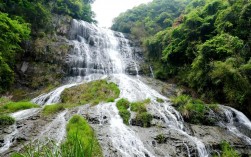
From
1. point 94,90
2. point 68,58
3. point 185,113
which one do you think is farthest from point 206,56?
point 68,58

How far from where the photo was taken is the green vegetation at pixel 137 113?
812 centimetres

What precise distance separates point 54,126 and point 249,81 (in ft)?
31.3

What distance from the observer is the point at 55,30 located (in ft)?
68.7

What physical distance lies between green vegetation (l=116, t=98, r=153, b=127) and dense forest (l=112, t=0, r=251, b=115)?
4952mm

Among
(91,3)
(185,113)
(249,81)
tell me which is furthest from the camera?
(91,3)

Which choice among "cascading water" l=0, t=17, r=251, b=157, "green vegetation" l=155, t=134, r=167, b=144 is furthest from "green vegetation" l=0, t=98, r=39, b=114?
"green vegetation" l=155, t=134, r=167, b=144

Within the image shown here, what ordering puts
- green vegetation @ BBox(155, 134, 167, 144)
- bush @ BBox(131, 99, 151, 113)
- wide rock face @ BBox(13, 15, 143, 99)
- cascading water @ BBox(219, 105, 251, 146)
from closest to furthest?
green vegetation @ BBox(155, 134, 167, 144)
cascading water @ BBox(219, 105, 251, 146)
bush @ BBox(131, 99, 151, 113)
wide rock face @ BBox(13, 15, 143, 99)

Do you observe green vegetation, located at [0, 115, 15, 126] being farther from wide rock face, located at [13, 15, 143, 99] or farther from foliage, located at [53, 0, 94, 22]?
foliage, located at [53, 0, 94, 22]

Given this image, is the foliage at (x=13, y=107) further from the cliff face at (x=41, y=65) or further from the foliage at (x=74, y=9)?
the foliage at (x=74, y=9)

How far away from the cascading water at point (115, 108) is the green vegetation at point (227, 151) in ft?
2.01

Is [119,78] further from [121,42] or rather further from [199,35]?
[121,42]

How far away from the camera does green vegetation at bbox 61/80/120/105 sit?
1124 cm

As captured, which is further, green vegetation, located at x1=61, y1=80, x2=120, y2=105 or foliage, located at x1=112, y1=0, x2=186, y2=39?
foliage, located at x1=112, y1=0, x2=186, y2=39

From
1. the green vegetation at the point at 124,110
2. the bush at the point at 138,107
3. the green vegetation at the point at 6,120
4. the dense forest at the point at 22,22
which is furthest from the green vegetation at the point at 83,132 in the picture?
the dense forest at the point at 22,22
